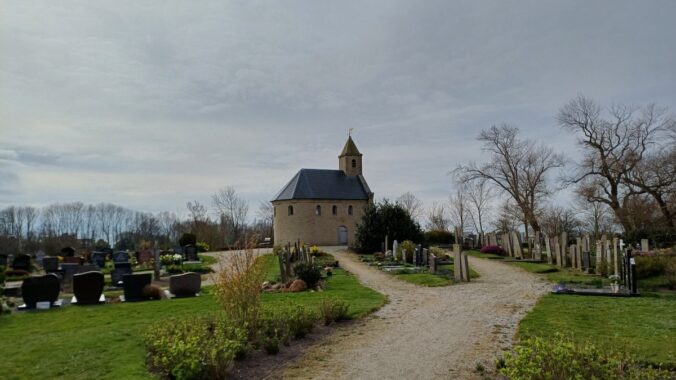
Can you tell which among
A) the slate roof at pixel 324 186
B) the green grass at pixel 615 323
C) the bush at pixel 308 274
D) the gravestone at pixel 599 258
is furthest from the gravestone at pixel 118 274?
the slate roof at pixel 324 186

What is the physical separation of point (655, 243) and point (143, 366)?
103 feet

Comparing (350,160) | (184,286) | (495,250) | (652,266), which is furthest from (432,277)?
(350,160)

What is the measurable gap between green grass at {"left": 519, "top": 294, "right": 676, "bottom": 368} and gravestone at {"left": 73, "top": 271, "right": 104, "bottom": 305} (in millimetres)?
12443

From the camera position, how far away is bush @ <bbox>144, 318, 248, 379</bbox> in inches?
251

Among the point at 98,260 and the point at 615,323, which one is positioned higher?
the point at 98,260

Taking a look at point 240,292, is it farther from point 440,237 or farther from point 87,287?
point 440,237

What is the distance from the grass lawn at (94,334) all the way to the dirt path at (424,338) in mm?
1287

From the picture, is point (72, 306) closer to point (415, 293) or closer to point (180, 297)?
point (180, 297)

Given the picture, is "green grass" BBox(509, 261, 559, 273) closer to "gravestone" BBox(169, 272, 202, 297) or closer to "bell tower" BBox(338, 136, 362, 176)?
"gravestone" BBox(169, 272, 202, 297)

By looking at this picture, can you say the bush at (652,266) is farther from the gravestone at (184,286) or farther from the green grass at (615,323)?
the gravestone at (184,286)

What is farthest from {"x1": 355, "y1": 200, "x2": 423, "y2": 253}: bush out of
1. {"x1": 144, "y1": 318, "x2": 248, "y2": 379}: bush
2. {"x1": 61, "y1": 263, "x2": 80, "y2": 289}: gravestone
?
{"x1": 144, "y1": 318, "x2": 248, "y2": 379}: bush

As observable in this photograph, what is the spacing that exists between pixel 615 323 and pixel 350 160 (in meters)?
40.8

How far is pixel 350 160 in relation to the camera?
49.9 metres

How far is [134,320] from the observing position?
1104cm
